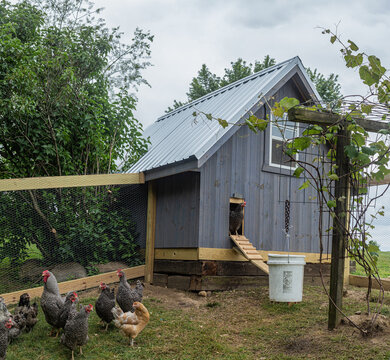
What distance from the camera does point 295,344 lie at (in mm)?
5297

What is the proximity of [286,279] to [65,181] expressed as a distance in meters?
4.11

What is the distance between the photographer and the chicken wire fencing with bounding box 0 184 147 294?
7.80 m

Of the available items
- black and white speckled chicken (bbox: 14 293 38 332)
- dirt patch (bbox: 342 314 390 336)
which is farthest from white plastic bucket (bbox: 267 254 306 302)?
black and white speckled chicken (bbox: 14 293 38 332)

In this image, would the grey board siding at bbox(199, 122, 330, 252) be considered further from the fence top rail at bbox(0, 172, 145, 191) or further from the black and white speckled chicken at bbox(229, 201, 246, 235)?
the fence top rail at bbox(0, 172, 145, 191)

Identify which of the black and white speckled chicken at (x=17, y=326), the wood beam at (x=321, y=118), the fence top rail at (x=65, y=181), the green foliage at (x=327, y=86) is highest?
the green foliage at (x=327, y=86)

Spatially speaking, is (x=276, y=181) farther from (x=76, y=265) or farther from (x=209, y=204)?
(x=76, y=265)

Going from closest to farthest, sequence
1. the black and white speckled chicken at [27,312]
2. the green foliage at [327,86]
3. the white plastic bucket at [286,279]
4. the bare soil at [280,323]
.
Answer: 1. the bare soil at [280,323]
2. the black and white speckled chicken at [27,312]
3. the white plastic bucket at [286,279]
4. the green foliage at [327,86]

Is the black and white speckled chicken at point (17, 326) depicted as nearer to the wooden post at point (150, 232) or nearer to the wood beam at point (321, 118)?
the wooden post at point (150, 232)

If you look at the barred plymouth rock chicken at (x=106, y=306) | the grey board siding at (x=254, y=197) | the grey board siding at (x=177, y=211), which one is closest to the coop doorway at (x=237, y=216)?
the grey board siding at (x=254, y=197)

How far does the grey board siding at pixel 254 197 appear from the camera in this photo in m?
8.40

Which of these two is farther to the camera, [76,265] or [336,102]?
[76,265]

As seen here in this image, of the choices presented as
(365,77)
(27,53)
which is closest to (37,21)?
(27,53)

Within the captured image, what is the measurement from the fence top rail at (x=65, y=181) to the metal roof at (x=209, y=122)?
49 centimetres

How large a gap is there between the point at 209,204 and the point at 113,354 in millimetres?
3719
